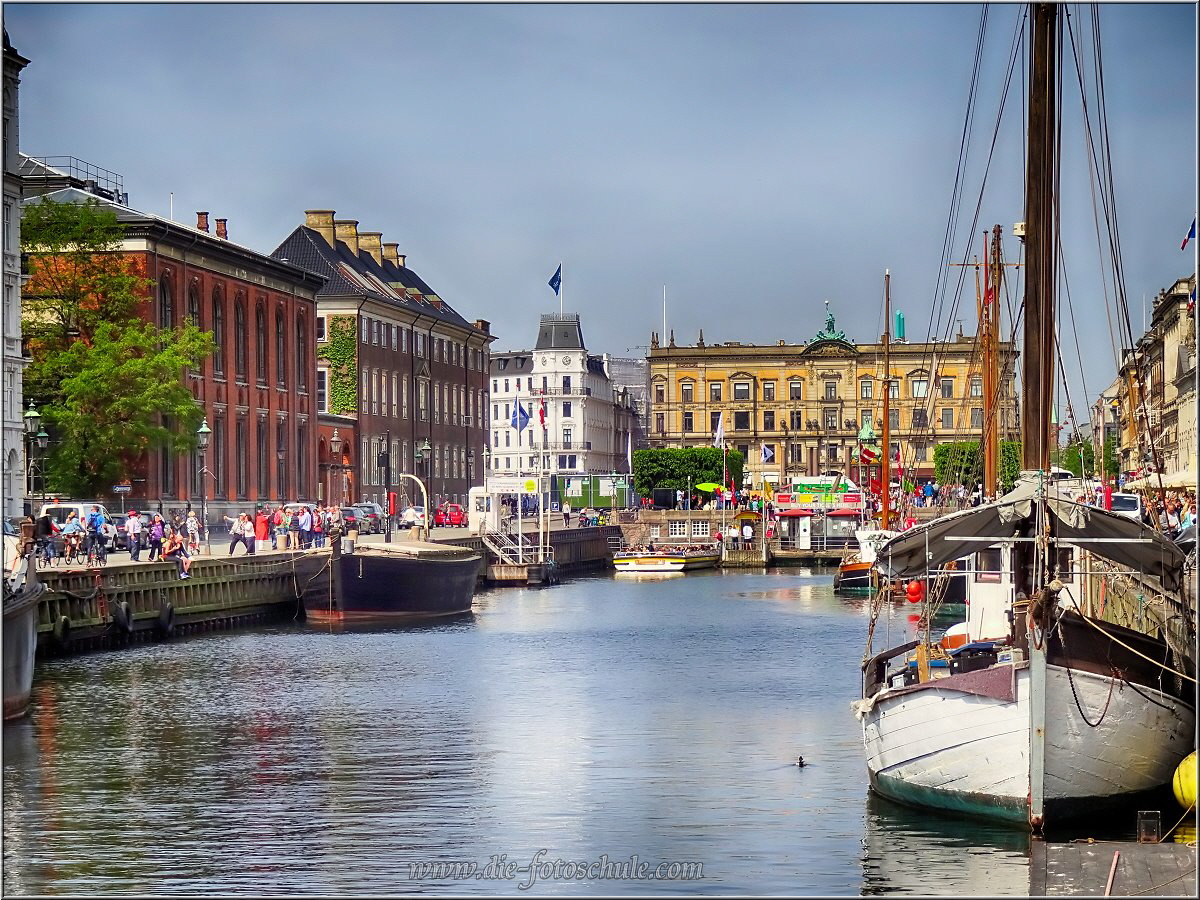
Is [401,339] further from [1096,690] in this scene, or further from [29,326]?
[1096,690]

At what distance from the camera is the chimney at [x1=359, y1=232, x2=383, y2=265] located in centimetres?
12925

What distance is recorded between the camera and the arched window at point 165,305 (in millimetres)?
78812

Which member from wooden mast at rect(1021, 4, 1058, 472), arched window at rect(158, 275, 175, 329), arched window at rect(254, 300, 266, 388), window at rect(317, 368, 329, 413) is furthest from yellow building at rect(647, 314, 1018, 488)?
wooden mast at rect(1021, 4, 1058, 472)

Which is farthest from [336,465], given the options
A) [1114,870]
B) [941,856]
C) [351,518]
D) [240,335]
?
[1114,870]

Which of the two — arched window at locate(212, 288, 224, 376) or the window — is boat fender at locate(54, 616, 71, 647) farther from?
the window

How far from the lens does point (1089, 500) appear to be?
105 feet

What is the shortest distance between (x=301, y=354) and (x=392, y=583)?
37926mm

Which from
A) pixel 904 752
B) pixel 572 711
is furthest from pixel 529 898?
pixel 572 711

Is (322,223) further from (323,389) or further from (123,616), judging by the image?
(123,616)

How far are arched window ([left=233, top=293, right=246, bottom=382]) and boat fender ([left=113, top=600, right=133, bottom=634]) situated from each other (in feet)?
127

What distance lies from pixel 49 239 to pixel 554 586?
98.4 feet

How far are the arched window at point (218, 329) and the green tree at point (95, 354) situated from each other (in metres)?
8.71

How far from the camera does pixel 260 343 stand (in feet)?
299

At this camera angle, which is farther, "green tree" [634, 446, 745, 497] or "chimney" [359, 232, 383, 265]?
"green tree" [634, 446, 745, 497]
